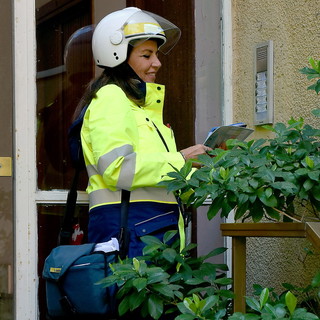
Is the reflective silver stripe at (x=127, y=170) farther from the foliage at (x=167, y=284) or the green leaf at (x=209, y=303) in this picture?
the green leaf at (x=209, y=303)

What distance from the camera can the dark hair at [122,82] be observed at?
11.1 feet

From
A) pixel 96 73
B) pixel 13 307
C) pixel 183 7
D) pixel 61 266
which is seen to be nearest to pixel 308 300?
pixel 61 266

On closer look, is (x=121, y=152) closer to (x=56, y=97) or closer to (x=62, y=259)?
(x=62, y=259)

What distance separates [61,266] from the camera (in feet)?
10.0

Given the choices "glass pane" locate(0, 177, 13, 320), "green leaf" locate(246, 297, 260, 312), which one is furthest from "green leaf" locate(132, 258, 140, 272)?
"glass pane" locate(0, 177, 13, 320)

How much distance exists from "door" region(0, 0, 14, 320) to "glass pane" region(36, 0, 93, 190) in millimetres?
162

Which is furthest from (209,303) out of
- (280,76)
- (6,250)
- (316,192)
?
(280,76)

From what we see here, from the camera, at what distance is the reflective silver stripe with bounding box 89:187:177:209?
3.17 meters

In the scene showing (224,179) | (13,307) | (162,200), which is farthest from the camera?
(13,307)

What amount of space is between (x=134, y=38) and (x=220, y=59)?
944mm

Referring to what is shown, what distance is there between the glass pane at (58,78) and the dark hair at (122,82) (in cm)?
25

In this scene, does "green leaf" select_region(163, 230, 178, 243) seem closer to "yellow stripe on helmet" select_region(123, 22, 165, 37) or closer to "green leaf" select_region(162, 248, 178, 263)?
"green leaf" select_region(162, 248, 178, 263)

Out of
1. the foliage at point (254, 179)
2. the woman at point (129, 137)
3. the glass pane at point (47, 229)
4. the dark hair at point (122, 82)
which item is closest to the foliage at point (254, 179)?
the foliage at point (254, 179)

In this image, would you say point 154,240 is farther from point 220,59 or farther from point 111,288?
point 220,59
